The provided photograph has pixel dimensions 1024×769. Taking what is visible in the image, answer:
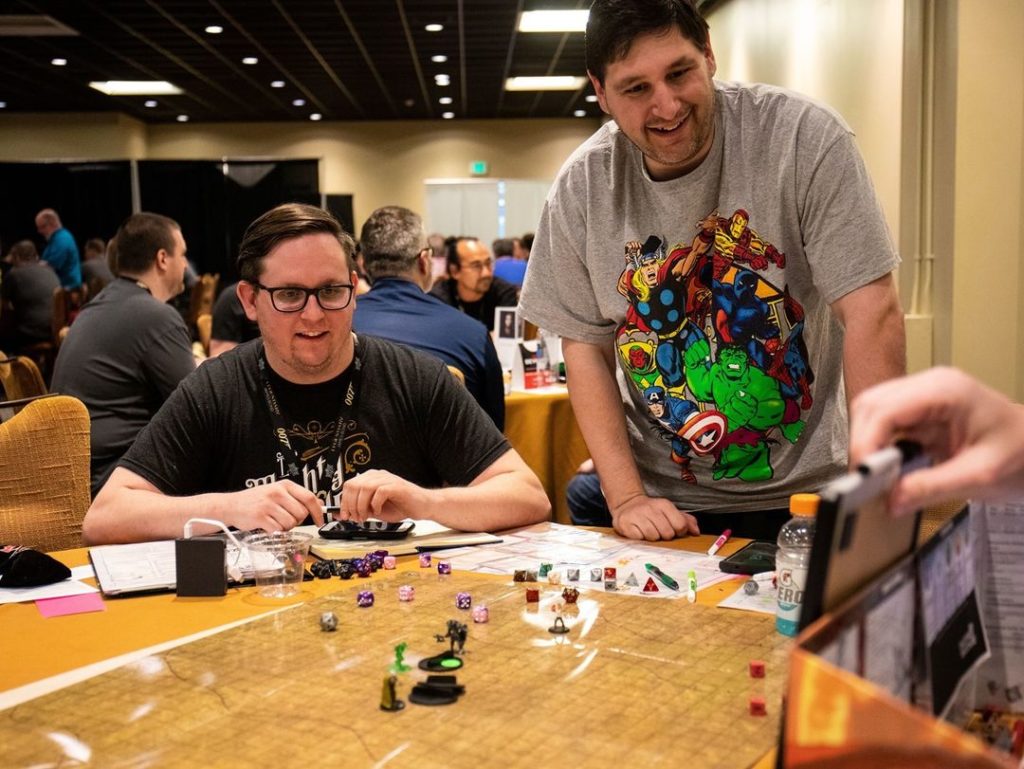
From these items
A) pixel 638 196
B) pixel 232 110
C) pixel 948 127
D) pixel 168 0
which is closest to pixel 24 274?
pixel 168 0

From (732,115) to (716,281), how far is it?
1.04 feet

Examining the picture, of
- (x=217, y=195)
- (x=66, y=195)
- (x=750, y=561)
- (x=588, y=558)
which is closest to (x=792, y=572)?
(x=750, y=561)

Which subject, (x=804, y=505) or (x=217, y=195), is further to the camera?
(x=217, y=195)

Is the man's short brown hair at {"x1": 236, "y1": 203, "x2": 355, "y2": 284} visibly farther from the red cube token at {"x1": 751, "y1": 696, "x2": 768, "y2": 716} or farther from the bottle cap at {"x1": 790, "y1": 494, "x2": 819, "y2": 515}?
the red cube token at {"x1": 751, "y1": 696, "x2": 768, "y2": 716}

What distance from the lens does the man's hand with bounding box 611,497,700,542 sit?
187 centimetres

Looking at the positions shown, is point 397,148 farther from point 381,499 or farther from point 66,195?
point 381,499

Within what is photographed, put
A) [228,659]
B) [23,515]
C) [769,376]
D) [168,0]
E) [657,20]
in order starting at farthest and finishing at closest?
[168,0]
[23,515]
[769,376]
[657,20]
[228,659]

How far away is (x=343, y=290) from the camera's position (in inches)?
87.4

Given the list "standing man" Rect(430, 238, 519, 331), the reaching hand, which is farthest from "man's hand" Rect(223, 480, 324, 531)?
"standing man" Rect(430, 238, 519, 331)

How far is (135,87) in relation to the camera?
12523 millimetres

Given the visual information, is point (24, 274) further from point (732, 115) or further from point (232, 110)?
point (732, 115)

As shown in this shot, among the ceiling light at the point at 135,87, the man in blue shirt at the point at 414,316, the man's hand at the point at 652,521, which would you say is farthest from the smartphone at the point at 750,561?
the ceiling light at the point at 135,87

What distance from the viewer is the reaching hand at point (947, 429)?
0.71 meters

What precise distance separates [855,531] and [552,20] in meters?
9.55
